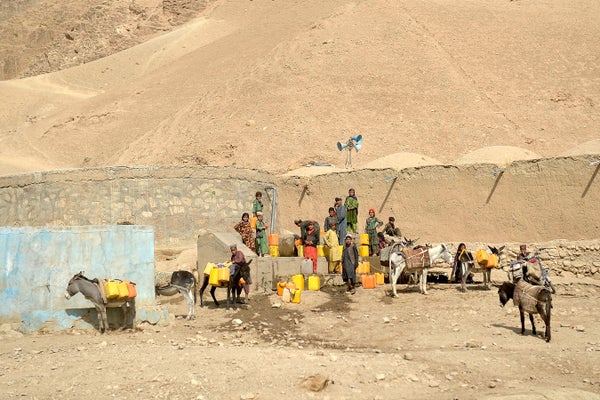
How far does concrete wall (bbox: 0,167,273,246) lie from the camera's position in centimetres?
1805

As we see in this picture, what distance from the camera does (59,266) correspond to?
37.4ft

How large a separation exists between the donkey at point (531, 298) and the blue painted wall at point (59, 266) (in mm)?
5257

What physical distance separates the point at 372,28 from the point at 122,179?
825 inches

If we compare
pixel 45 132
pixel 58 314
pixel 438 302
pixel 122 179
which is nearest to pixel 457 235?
pixel 438 302

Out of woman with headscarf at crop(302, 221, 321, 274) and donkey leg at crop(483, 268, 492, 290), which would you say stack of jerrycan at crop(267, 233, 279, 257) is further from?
donkey leg at crop(483, 268, 492, 290)

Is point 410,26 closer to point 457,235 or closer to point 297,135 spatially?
point 297,135

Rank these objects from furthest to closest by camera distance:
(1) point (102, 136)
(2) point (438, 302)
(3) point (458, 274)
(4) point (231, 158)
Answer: (1) point (102, 136)
(4) point (231, 158)
(3) point (458, 274)
(2) point (438, 302)

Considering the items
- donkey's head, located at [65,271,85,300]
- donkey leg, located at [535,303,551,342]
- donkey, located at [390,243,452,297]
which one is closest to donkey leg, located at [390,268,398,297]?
donkey, located at [390,243,452,297]

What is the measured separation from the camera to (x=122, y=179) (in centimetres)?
1820

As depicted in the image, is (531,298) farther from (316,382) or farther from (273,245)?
(273,245)

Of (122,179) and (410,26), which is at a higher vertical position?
(410,26)

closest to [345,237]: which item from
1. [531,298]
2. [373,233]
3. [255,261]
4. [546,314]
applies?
[373,233]

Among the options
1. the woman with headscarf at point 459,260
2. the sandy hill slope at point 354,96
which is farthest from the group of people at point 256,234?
the sandy hill slope at point 354,96

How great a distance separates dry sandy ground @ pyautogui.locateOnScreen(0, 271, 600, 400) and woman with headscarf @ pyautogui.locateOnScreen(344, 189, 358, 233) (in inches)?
159
